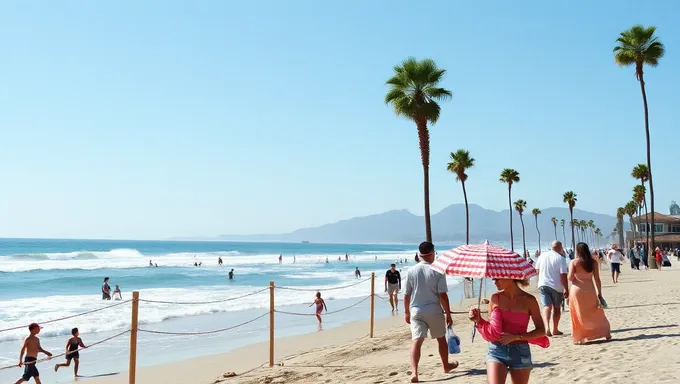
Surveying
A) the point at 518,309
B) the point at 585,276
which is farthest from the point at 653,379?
the point at 518,309

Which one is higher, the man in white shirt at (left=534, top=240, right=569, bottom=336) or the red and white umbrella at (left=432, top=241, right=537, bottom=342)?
the red and white umbrella at (left=432, top=241, right=537, bottom=342)

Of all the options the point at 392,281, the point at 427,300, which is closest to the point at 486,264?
the point at 427,300

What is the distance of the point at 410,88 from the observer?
20766 millimetres

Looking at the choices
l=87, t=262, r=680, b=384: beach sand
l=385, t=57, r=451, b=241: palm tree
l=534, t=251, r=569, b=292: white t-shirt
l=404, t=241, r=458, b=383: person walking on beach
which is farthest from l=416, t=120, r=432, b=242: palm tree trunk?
l=404, t=241, r=458, b=383: person walking on beach

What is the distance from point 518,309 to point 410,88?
55.2 feet

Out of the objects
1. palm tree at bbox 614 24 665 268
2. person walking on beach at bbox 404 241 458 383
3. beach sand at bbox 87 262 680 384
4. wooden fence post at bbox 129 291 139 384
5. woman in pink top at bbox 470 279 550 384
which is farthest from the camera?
palm tree at bbox 614 24 665 268

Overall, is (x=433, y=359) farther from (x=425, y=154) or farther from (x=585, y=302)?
(x=425, y=154)

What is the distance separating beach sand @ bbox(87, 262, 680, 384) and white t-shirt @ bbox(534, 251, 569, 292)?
89 centimetres

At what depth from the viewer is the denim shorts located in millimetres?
4590

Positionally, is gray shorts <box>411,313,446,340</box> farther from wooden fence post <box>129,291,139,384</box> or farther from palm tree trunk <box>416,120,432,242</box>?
palm tree trunk <box>416,120,432,242</box>

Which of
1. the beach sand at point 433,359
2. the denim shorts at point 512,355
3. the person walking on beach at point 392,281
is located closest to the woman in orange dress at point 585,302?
the beach sand at point 433,359

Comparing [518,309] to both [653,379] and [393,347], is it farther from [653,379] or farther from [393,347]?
[393,347]

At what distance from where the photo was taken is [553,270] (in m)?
10.0

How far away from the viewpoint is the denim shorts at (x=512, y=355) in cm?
459
